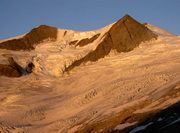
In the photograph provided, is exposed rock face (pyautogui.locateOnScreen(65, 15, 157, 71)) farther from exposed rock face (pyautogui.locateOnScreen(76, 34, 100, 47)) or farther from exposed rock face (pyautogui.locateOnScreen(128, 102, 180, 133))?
exposed rock face (pyautogui.locateOnScreen(128, 102, 180, 133))

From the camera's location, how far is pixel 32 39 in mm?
42188

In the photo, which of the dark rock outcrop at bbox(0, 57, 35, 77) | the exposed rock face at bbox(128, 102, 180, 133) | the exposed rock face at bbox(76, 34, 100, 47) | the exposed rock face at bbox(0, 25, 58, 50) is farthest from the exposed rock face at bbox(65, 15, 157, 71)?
the exposed rock face at bbox(128, 102, 180, 133)

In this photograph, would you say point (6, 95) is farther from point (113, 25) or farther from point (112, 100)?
point (113, 25)

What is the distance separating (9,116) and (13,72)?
998 cm

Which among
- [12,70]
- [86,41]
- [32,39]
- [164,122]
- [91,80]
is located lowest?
[164,122]

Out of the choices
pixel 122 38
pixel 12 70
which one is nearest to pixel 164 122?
pixel 12 70

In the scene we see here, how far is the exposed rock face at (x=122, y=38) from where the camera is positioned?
35656mm

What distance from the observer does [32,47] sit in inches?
1603

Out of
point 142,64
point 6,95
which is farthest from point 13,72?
point 142,64

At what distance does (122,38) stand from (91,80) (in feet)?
32.3

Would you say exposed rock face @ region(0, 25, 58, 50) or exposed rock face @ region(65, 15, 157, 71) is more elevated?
exposed rock face @ region(0, 25, 58, 50)

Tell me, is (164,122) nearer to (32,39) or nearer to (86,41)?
(86,41)

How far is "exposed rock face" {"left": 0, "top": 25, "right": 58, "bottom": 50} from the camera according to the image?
39.4 metres

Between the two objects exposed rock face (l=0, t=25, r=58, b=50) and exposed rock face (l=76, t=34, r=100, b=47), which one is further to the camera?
exposed rock face (l=76, t=34, r=100, b=47)
